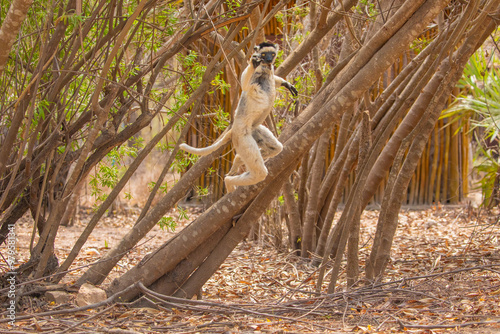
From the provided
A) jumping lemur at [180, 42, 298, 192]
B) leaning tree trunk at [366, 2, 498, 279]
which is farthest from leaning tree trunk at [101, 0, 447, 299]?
leaning tree trunk at [366, 2, 498, 279]

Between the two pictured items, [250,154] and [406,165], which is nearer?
[250,154]

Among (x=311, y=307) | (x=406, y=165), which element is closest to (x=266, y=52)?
(x=311, y=307)

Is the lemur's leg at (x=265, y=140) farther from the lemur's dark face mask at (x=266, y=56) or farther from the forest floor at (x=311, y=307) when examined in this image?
the forest floor at (x=311, y=307)

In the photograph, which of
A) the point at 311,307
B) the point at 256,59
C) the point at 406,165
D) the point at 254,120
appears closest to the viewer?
the point at 256,59

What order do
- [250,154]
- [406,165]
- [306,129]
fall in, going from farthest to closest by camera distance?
[406,165] < [306,129] < [250,154]

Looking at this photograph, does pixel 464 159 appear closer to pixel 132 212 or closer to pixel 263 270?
pixel 263 270

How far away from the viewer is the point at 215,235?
4.30 metres

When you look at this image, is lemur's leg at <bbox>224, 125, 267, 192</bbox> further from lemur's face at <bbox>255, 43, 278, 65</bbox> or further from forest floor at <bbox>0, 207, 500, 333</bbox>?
forest floor at <bbox>0, 207, 500, 333</bbox>

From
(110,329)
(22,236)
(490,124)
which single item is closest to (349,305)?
(110,329)

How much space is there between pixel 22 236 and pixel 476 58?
815cm

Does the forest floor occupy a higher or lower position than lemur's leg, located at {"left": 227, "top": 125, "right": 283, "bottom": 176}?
lower

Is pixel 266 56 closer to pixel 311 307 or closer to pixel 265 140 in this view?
pixel 265 140

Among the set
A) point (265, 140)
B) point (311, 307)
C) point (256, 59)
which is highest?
point (256, 59)

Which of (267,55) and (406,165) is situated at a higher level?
(267,55)
